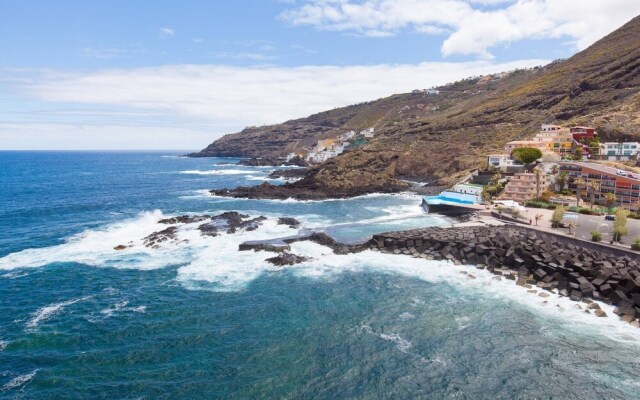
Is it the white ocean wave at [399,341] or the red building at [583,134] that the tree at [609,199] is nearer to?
the red building at [583,134]

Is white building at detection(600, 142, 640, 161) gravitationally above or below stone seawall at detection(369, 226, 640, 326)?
above

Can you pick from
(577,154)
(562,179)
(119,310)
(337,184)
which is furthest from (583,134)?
(119,310)

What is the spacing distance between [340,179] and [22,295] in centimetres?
7934

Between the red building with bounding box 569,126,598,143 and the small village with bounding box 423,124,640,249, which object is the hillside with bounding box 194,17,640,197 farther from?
the small village with bounding box 423,124,640,249

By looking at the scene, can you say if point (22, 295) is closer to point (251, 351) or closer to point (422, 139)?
point (251, 351)

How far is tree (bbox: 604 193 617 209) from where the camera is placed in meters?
59.4

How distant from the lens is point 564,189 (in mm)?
73375

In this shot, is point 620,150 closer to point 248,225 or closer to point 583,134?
point 583,134

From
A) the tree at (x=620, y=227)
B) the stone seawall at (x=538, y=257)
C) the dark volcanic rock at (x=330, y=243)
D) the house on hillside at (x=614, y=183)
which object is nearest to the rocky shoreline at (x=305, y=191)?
the dark volcanic rock at (x=330, y=243)

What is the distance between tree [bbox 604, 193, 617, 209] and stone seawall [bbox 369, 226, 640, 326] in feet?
51.8

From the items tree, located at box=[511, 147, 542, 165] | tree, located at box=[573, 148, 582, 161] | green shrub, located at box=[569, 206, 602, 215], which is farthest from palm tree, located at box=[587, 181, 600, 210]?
tree, located at box=[573, 148, 582, 161]

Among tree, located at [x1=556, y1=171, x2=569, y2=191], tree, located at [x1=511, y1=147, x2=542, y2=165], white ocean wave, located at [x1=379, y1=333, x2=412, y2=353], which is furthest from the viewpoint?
tree, located at [x1=511, y1=147, x2=542, y2=165]

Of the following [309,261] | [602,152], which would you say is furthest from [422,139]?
[309,261]

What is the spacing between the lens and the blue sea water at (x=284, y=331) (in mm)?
24812
